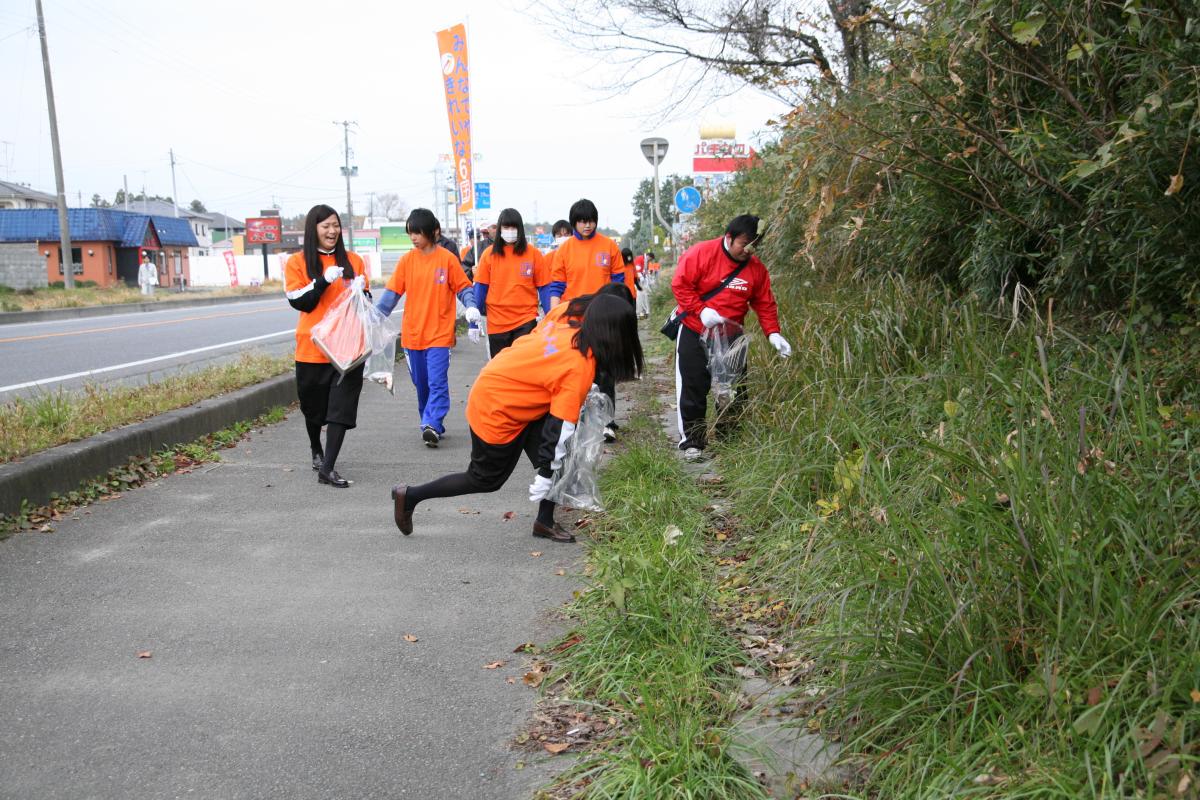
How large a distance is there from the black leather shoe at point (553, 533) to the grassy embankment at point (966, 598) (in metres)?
0.41

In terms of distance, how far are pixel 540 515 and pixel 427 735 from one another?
2.33 meters

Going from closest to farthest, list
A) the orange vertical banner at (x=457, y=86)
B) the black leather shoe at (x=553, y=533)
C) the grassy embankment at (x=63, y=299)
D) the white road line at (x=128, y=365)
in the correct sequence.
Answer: the black leather shoe at (x=553, y=533) → the white road line at (x=128, y=365) → the orange vertical banner at (x=457, y=86) → the grassy embankment at (x=63, y=299)

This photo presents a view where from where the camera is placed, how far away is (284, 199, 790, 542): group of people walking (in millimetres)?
5102

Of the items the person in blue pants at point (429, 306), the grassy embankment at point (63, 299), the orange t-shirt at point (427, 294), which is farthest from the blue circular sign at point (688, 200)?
the grassy embankment at point (63, 299)

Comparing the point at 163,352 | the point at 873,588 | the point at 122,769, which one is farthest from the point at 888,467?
the point at 163,352

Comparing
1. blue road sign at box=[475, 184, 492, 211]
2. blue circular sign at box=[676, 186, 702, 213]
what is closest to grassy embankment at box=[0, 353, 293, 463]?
blue circular sign at box=[676, 186, 702, 213]

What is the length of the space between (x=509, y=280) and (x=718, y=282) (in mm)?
2304

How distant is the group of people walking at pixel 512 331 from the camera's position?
510cm

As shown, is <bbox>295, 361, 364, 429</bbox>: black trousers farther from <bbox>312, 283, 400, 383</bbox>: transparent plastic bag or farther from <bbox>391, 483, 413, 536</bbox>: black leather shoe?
<bbox>391, 483, 413, 536</bbox>: black leather shoe

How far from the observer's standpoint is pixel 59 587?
4.69m

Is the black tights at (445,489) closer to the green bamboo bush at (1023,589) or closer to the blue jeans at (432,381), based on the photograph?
the green bamboo bush at (1023,589)

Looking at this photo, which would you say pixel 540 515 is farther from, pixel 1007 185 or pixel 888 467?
pixel 1007 185

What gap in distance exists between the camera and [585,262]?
9.04m

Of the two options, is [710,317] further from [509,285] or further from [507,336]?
[507,336]
